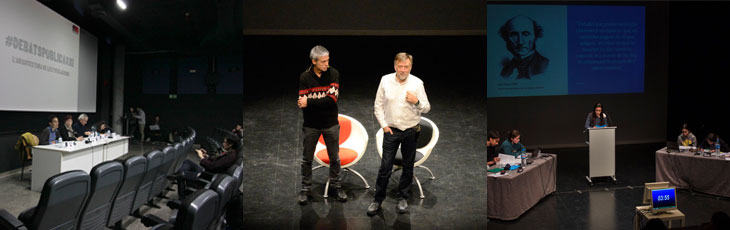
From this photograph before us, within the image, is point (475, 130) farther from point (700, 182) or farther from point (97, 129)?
point (97, 129)

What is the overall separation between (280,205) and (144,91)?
4455mm

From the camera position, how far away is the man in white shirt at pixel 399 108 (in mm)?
2848

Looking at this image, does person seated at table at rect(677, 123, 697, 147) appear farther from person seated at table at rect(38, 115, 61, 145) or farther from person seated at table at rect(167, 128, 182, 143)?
person seated at table at rect(38, 115, 61, 145)

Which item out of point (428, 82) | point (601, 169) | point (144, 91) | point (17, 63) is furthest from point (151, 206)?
point (601, 169)

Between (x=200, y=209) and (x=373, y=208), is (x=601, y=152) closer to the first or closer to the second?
(x=373, y=208)

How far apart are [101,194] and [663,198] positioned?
15.8 feet

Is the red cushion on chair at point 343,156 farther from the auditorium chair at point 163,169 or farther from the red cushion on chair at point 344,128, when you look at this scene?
the auditorium chair at point 163,169

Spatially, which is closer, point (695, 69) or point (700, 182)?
point (700, 182)

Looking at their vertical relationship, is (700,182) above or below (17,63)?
below

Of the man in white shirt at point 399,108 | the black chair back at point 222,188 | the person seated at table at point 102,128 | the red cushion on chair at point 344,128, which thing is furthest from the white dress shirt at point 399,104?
the person seated at table at point 102,128

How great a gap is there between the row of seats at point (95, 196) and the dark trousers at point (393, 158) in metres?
2.00


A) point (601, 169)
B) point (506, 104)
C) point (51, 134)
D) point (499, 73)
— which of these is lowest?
point (601, 169)

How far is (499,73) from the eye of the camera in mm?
7785

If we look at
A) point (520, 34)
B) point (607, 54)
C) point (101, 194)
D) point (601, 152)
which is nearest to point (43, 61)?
point (101, 194)
